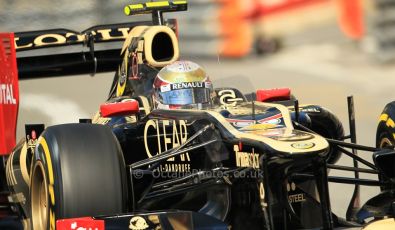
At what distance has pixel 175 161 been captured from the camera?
6.27m

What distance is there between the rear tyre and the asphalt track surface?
6.12 meters

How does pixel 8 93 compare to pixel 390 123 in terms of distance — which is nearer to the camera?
pixel 390 123

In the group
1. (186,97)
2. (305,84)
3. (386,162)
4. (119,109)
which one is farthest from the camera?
(305,84)

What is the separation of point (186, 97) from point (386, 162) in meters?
1.54

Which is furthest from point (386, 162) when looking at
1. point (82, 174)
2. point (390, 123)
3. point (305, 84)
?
point (305, 84)

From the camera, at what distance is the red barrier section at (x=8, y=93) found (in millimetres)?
7316

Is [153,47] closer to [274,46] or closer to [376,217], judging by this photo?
[376,217]

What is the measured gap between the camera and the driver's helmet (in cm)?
677

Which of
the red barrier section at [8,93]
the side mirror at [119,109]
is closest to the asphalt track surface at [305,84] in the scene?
the red barrier section at [8,93]

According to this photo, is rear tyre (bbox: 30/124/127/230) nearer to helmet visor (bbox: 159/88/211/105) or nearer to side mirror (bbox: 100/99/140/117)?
side mirror (bbox: 100/99/140/117)

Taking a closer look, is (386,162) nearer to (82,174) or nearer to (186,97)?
(186,97)

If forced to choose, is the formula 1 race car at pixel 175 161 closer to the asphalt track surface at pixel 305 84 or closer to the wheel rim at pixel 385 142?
the wheel rim at pixel 385 142

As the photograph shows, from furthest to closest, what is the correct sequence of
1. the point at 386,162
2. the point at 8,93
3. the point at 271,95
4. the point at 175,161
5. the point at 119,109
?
the point at 8,93, the point at 271,95, the point at 119,109, the point at 175,161, the point at 386,162

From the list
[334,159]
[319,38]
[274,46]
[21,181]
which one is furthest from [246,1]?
[21,181]
